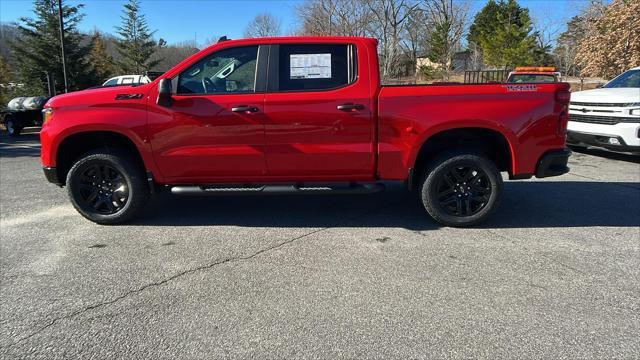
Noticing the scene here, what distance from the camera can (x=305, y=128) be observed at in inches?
172

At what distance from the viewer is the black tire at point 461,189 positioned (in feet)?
14.7

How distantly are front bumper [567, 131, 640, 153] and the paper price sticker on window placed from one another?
6186 mm

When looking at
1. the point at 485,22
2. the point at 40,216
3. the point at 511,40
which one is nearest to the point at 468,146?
the point at 40,216

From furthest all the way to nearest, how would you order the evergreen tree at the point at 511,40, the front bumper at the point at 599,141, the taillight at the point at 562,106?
the evergreen tree at the point at 511,40
the front bumper at the point at 599,141
the taillight at the point at 562,106

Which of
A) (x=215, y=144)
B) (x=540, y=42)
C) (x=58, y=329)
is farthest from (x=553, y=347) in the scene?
(x=540, y=42)

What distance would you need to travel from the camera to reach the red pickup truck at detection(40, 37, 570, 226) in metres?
4.31

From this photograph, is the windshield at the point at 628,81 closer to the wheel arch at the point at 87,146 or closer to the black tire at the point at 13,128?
the wheel arch at the point at 87,146

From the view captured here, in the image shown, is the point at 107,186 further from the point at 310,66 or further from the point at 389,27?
the point at 389,27

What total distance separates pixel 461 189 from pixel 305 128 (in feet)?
5.84

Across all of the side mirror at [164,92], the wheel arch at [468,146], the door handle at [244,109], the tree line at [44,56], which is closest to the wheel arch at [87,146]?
the side mirror at [164,92]

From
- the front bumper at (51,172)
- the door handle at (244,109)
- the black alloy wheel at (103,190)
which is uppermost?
the door handle at (244,109)

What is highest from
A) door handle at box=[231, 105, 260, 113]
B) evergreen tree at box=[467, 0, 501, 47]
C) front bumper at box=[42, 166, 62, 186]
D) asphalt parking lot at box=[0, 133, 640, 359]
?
evergreen tree at box=[467, 0, 501, 47]

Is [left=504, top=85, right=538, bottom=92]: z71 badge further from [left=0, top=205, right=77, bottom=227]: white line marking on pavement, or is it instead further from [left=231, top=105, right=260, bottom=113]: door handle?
[left=0, top=205, right=77, bottom=227]: white line marking on pavement

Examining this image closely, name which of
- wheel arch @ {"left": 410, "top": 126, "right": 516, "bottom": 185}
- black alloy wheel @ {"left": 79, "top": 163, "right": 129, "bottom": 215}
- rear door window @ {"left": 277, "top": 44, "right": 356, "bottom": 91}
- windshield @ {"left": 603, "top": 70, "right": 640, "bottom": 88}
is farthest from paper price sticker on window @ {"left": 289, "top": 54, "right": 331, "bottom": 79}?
windshield @ {"left": 603, "top": 70, "right": 640, "bottom": 88}
